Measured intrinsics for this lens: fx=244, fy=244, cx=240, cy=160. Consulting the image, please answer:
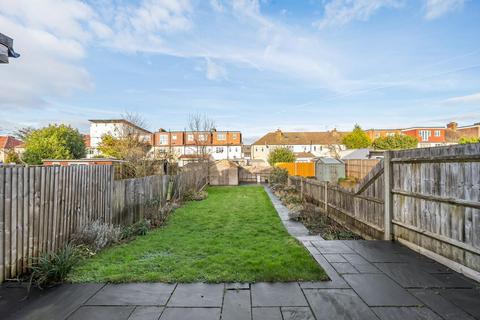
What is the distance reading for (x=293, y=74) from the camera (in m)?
14.1

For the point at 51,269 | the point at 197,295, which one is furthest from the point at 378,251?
the point at 51,269

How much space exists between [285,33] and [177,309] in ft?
34.1

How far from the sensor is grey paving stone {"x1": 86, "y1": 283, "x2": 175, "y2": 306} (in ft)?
9.04

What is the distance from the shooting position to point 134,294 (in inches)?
116

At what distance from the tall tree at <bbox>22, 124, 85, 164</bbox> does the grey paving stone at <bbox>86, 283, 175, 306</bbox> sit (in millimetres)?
29633

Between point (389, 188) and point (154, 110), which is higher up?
point (154, 110)

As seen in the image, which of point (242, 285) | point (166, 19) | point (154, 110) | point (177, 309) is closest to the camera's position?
point (177, 309)

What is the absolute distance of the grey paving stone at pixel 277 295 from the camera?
106 inches

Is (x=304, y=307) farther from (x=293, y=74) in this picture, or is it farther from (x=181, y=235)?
(x=293, y=74)

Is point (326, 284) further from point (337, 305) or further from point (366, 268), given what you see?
point (366, 268)

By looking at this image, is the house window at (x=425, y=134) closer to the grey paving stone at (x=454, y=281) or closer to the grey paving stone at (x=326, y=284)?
the grey paving stone at (x=454, y=281)

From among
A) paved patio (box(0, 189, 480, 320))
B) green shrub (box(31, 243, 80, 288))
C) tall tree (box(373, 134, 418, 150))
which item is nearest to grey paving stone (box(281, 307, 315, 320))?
paved patio (box(0, 189, 480, 320))

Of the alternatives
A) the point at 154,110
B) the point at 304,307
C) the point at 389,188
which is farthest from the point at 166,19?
the point at 154,110

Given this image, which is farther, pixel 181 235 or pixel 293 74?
pixel 293 74
